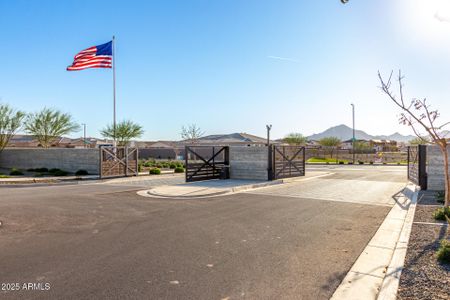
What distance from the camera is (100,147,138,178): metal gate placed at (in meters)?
21.9

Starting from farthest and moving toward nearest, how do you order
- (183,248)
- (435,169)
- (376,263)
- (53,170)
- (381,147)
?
(381,147) → (53,170) → (435,169) → (183,248) → (376,263)

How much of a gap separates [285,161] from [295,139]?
148 ft

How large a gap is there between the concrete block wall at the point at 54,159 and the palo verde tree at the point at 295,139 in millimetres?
43945

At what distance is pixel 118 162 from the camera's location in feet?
75.0

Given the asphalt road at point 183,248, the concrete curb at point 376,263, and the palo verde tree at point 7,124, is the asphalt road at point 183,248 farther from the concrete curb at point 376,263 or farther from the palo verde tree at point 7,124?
the palo verde tree at point 7,124

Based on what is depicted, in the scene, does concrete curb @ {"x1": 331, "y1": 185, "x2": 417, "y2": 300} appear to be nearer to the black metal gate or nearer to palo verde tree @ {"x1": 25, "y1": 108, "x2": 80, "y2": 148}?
the black metal gate

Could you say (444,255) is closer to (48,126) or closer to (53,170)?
(53,170)

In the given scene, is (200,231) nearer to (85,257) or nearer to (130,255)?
(130,255)

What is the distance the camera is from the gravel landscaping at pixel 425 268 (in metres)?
4.23

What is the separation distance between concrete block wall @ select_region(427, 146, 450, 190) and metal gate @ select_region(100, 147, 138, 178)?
57.5ft

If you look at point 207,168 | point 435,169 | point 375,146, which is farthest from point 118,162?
point 375,146

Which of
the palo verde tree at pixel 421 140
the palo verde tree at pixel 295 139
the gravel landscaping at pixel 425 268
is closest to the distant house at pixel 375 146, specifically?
the palo verde tree at pixel 295 139

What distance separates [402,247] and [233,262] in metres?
3.17

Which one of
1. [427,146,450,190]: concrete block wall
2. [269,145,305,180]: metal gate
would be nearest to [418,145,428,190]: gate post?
[427,146,450,190]: concrete block wall
